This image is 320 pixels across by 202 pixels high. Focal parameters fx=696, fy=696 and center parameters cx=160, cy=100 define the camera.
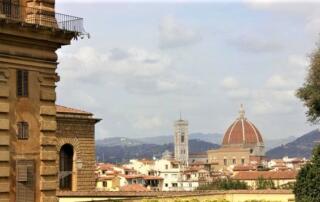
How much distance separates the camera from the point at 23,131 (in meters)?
18.9

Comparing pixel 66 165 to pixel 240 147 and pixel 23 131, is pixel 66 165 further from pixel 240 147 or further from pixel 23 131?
pixel 240 147

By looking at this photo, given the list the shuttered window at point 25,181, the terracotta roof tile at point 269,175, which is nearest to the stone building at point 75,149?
the shuttered window at point 25,181

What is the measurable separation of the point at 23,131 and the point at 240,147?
169 m

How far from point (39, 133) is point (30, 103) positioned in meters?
0.89

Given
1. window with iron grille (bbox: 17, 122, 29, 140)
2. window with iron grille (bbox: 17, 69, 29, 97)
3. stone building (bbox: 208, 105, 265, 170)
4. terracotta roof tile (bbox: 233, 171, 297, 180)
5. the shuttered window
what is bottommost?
the shuttered window

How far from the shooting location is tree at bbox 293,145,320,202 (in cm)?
3114

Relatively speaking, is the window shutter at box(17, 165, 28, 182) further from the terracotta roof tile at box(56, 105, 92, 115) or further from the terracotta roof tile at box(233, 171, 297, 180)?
the terracotta roof tile at box(233, 171, 297, 180)

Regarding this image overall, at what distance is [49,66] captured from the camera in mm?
19703

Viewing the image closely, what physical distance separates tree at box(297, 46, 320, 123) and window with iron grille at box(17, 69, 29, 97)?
17.7 m

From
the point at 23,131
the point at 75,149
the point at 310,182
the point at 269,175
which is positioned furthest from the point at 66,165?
the point at 269,175

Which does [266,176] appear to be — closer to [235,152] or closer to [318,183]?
[318,183]

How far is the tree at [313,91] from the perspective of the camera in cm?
3316

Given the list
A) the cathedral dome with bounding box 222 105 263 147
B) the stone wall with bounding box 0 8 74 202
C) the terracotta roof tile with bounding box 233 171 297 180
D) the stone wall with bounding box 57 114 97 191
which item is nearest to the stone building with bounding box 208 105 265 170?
the cathedral dome with bounding box 222 105 263 147

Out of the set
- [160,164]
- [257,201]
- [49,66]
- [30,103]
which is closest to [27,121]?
[30,103]
